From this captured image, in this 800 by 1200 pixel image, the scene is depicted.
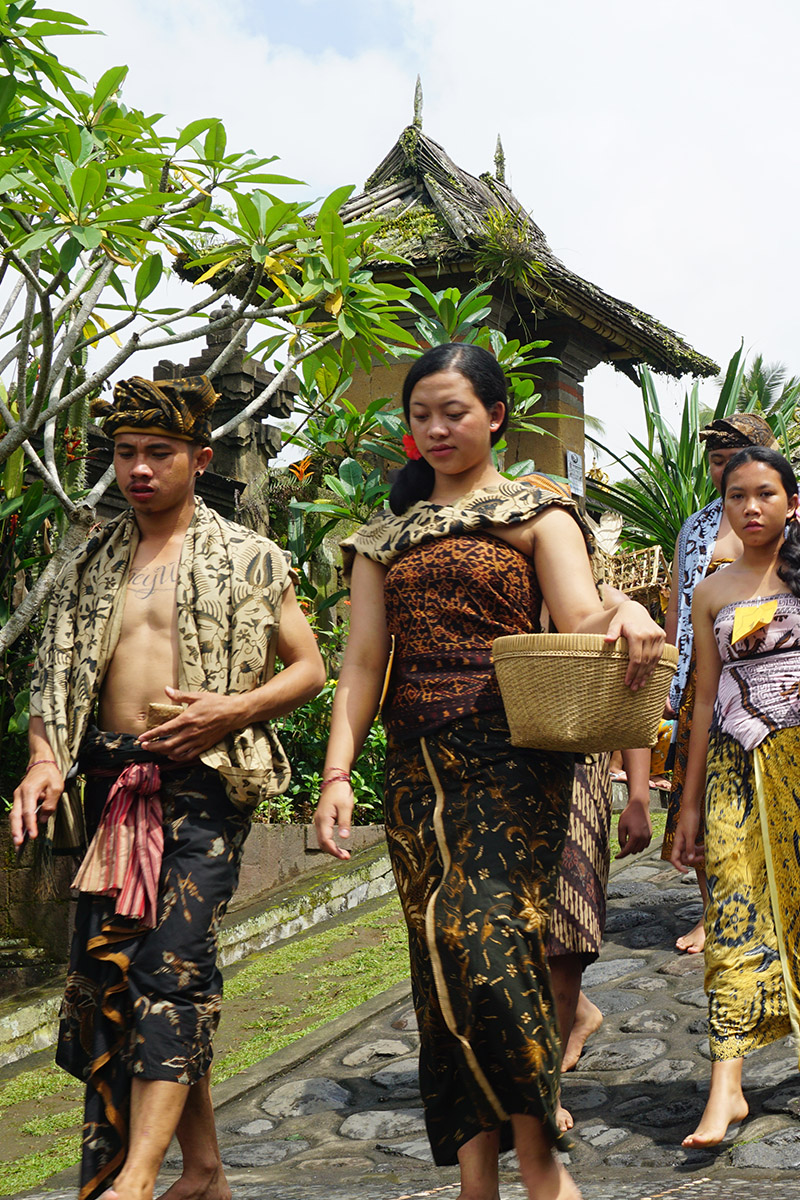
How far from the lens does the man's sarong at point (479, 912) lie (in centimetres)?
296

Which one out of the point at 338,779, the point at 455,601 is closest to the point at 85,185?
the point at 455,601

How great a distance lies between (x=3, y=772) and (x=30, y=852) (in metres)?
0.59

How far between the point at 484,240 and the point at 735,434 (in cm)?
596

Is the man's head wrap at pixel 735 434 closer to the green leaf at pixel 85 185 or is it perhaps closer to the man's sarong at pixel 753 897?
the man's sarong at pixel 753 897

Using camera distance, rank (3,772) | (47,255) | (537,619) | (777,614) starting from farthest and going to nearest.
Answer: (3,772) → (47,255) → (777,614) → (537,619)

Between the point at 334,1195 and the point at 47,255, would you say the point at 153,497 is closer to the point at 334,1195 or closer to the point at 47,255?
the point at 334,1195

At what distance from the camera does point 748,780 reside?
426 centimetres

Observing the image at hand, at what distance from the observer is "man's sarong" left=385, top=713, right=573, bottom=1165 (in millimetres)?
2961

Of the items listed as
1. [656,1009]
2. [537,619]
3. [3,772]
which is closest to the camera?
[537,619]

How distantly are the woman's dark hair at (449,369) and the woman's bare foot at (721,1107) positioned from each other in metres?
1.93

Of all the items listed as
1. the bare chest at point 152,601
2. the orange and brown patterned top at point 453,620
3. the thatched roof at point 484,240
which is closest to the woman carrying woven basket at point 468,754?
the orange and brown patterned top at point 453,620

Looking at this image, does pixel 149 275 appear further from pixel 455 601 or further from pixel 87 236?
pixel 455 601

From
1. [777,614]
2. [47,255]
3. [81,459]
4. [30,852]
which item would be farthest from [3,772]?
[777,614]

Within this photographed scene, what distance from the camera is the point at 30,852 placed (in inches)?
256
